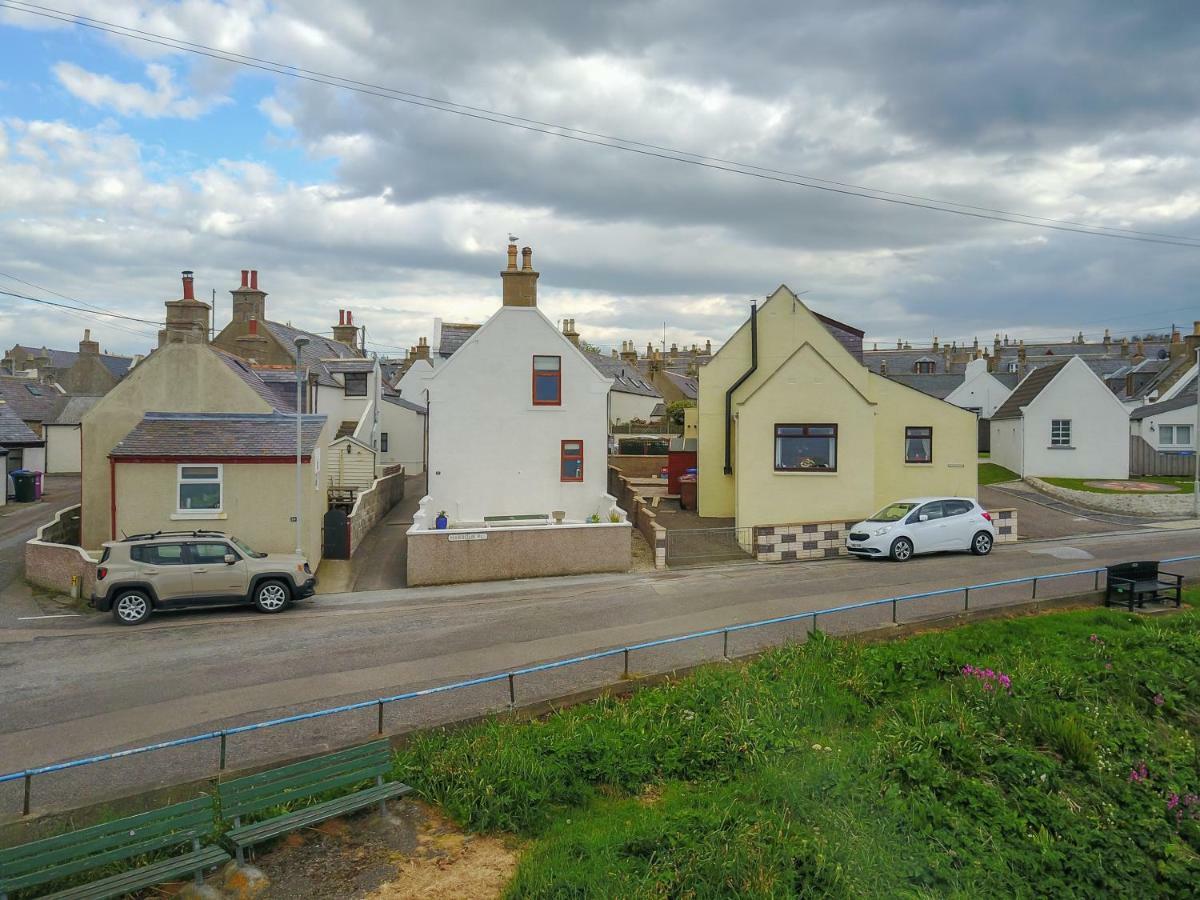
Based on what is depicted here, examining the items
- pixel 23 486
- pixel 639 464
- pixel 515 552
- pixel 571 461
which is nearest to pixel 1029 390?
pixel 639 464

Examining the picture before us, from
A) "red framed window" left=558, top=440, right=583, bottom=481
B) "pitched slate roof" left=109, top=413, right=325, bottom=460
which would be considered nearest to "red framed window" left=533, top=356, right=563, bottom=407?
"red framed window" left=558, top=440, right=583, bottom=481

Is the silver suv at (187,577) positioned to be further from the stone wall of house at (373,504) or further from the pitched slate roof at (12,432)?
the pitched slate roof at (12,432)

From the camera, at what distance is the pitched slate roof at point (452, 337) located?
97.3 feet

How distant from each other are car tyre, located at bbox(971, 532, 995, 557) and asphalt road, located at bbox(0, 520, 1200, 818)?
0.59m

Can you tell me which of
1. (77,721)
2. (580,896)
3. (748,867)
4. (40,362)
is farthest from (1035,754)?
(40,362)

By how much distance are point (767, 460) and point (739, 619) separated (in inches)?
400

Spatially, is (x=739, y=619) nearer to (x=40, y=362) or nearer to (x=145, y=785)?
(x=145, y=785)

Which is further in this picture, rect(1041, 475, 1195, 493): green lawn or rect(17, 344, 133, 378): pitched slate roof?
rect(17, 344, 133, 378): pitched slate roof

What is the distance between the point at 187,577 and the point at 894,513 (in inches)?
729

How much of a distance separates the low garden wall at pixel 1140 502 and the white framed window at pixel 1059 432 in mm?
4830

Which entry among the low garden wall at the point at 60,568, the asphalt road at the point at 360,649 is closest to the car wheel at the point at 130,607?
the asphalt road at the point at 360,649

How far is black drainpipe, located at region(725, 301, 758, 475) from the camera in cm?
2958

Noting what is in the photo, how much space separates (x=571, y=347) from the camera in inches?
1051

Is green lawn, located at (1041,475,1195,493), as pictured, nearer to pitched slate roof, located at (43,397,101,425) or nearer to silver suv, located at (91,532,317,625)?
silver suv, located at (91,532,317,625)
